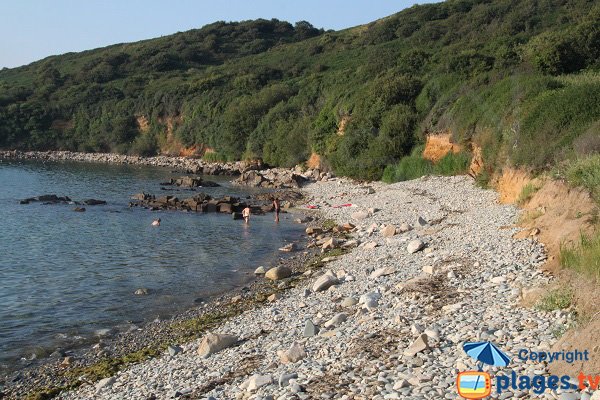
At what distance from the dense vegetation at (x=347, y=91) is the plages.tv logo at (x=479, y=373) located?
412 inches

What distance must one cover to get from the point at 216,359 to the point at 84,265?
477 inches

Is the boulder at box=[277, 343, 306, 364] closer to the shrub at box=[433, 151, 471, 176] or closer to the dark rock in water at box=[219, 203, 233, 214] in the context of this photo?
the shrub at box=[433, 151, 471, 176]

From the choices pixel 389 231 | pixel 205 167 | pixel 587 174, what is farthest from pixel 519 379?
pixel 205 167

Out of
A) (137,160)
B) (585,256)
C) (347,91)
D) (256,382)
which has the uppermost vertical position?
(347,91)

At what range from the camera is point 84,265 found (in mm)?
21328

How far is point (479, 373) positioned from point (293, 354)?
356cm

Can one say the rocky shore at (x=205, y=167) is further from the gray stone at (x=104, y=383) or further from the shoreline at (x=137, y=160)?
the gray stone at (x=104, y=383)

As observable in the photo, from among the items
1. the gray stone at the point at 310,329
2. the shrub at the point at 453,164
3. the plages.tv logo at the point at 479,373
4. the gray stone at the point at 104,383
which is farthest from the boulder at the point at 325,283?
the shrub at the point at 453,164

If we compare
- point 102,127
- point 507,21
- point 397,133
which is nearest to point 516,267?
point 397,133

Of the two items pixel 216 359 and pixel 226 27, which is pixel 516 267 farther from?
pixel 226 27

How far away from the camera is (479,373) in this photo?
7.20m

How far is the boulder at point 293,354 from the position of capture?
9742mm

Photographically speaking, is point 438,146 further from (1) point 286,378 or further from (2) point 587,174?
(1) point 286,378

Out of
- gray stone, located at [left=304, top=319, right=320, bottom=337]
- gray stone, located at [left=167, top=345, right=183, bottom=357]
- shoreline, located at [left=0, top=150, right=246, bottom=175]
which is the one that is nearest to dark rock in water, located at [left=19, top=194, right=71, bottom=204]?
shoreline, located at [left=0, top=150, right=246, bottom=175]
